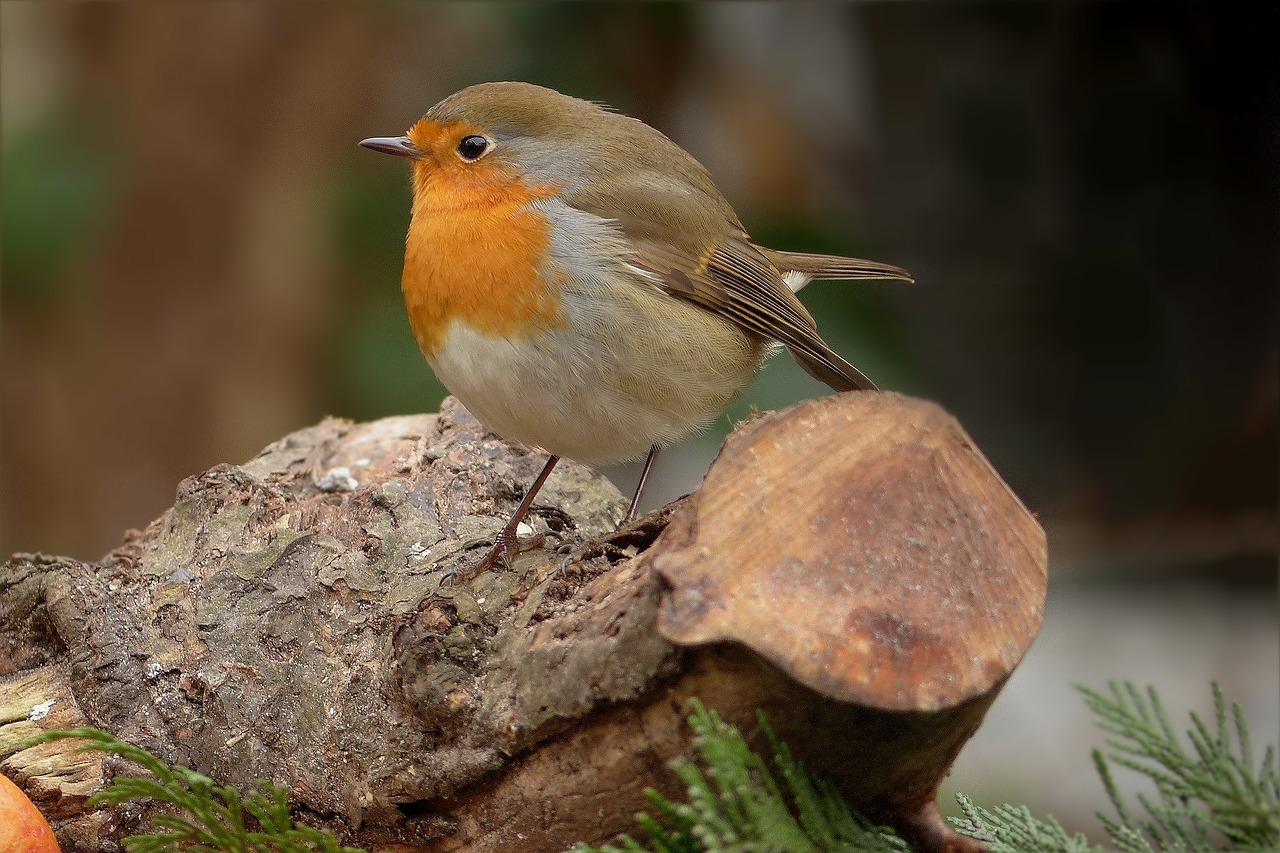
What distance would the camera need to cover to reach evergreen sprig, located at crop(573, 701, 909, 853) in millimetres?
1374

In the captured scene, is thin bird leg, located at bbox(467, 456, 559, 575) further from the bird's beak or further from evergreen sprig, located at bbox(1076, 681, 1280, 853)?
evergreen sprig, located at bbox(1076, 681, 1280, 853)

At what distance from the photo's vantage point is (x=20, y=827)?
5.98 feet

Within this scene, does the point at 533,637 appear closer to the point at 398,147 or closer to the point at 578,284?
the point at 578,284

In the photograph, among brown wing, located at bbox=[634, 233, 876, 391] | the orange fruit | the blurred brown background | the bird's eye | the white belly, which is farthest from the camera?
the blurred brown background

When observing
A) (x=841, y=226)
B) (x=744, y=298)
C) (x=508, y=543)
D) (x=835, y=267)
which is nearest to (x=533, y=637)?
(x=508, y=543)

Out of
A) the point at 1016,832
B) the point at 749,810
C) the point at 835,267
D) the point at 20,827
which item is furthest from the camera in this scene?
the point at 835,267

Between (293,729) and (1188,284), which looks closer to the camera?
(293,729)

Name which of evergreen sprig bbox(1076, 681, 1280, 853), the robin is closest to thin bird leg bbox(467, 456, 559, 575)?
the robin

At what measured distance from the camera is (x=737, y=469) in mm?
1522

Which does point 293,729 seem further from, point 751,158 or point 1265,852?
point 751,158

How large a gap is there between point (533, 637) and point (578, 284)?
77 cm

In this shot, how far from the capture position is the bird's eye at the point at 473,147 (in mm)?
2525

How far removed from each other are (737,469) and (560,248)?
2.98 feet

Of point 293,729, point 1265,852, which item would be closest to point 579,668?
point 293,729
